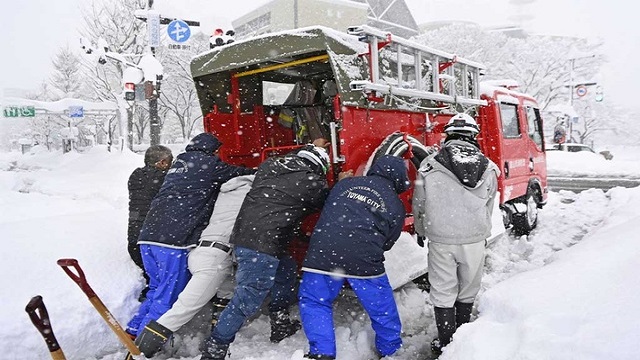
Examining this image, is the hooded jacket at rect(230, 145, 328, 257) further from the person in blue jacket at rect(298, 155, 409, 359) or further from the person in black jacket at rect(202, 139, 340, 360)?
the person in blue jacket at rect(298, 155, 409, 359)

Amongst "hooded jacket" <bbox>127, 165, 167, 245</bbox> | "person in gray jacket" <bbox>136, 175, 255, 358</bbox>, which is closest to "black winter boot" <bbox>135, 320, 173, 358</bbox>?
"person in gray jacket" <bbox>136, 175, 255, 358</bbox>

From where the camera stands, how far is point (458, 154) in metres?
3.75

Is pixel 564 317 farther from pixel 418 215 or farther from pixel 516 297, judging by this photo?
pixel 418 215

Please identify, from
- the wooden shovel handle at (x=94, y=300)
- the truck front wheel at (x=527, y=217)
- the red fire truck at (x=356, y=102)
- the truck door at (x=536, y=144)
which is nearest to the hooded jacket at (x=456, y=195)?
the red fire truck at (x=356, y=102)

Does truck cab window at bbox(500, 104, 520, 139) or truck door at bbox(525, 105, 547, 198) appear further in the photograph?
truck door at bbox(525, 105, 547, 198)

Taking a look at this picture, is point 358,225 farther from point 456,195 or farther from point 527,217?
point 527,217

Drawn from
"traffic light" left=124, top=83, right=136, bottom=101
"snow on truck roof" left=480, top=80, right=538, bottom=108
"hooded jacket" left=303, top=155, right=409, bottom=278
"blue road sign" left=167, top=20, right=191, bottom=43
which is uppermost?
"blue road sign" left=167, top=20, right=191, bottom=43

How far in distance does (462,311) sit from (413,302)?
741 millimetres

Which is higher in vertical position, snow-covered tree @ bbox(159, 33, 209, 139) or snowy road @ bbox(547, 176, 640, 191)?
snow-covered tree @ bbox(159, 33, 209, 139)

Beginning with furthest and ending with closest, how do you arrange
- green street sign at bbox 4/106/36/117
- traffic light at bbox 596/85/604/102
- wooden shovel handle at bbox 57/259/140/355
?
1. traffic light at bbox 596/85/604/102
2. green street sign at bbox 4/106/36/117
3. wooden shovel handle at bbox 57/259/140/355

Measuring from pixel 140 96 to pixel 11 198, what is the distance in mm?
4271

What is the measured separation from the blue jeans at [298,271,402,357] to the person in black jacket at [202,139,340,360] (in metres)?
0.36

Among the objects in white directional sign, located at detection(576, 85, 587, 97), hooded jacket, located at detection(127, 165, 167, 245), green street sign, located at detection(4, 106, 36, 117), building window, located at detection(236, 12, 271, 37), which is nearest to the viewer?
hooded jacket, located at detection(127, 165, 167, 245)

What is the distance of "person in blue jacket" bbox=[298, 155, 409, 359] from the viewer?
11.4ft
